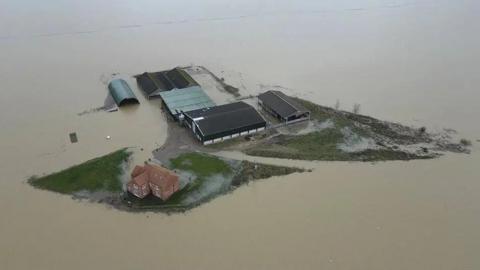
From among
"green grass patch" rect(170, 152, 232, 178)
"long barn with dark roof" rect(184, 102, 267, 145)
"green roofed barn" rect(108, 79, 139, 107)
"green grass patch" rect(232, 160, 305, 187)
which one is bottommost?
"green grass patch" rect(232, 160, 305, 187)

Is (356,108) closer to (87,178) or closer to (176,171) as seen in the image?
(176,171)

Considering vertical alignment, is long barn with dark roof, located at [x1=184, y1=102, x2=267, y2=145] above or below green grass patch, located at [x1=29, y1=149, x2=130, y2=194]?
above

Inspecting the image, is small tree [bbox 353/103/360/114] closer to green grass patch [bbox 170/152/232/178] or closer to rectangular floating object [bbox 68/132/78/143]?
green grass patch [bbox 170/152/232/178]

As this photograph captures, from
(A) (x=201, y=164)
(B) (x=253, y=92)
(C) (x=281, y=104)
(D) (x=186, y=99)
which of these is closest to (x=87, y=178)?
(A) (x=201, y=164)

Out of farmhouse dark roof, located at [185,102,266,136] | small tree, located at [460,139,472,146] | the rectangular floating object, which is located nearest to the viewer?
farmhouse dark roof, located at [185,102,266,136]

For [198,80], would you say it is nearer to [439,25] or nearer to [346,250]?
[346,250]

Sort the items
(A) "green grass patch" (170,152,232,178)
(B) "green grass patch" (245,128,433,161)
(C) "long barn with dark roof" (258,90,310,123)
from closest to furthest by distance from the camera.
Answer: (A) "green grass patch" (170,152,232,178), (B) "green grass patch" (245,128,433,161), (C) "long barn with dark roof" (258,90,310,123)

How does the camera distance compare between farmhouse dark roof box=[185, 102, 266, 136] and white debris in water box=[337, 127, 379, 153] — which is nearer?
white debris in water box=[337, 127, 379, 153]

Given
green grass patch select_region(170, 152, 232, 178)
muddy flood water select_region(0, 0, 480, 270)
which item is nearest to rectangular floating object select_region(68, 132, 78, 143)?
muddy flood water select_region(0, 0, 480, 270)
